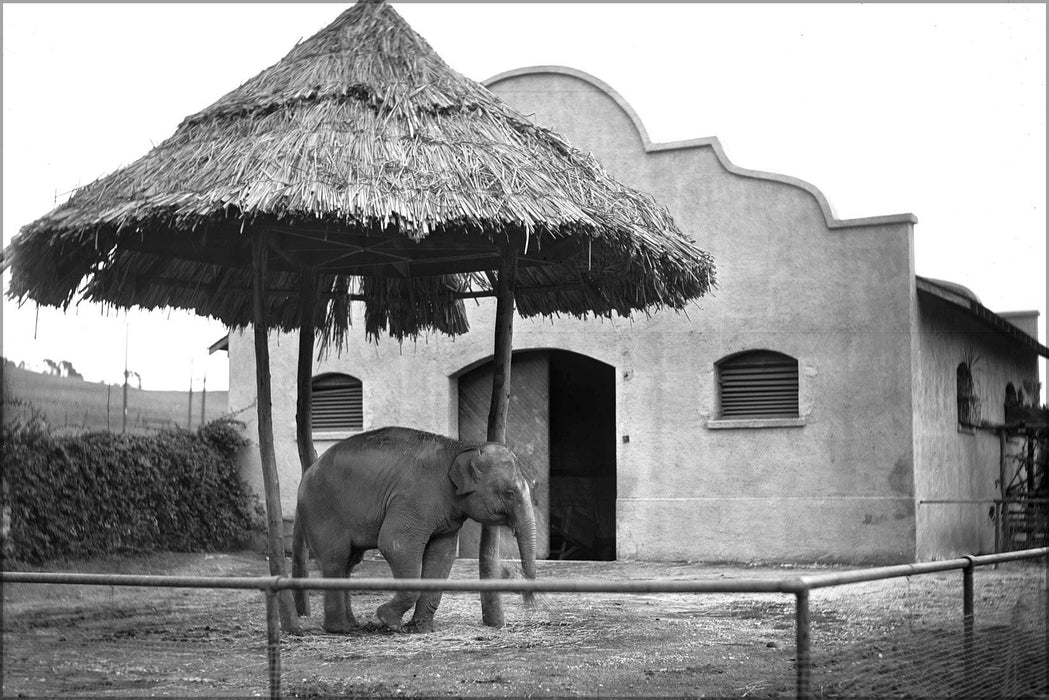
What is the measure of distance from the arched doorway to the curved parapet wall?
3.35 meters

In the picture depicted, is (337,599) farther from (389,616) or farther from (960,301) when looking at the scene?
(960,301)

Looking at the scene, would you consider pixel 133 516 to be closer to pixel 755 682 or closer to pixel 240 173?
pixel 240 173

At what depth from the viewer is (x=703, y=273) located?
10.7 meters

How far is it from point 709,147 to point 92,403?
29.6ft

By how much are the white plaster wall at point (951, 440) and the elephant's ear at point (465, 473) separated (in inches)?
326

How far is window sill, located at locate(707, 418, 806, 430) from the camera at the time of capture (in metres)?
16.3

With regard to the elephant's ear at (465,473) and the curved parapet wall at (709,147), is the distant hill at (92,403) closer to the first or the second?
the curved parapet wall at (709,147)

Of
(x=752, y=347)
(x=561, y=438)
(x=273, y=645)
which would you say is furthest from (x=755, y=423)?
(x=273, y=645)

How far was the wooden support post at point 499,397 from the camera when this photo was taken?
976cm

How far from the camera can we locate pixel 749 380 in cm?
1678

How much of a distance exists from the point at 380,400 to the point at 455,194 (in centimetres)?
992

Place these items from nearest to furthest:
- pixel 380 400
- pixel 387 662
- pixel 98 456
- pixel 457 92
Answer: pixel 387 662
pixel 457 92
pixel 98 456
pixel 380 400

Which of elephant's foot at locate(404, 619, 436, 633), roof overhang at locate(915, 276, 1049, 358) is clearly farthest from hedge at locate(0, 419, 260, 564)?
roof overhang at locate(915, 276, 1049, 358)

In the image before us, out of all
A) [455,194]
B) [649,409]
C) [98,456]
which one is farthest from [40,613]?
[649,409]
